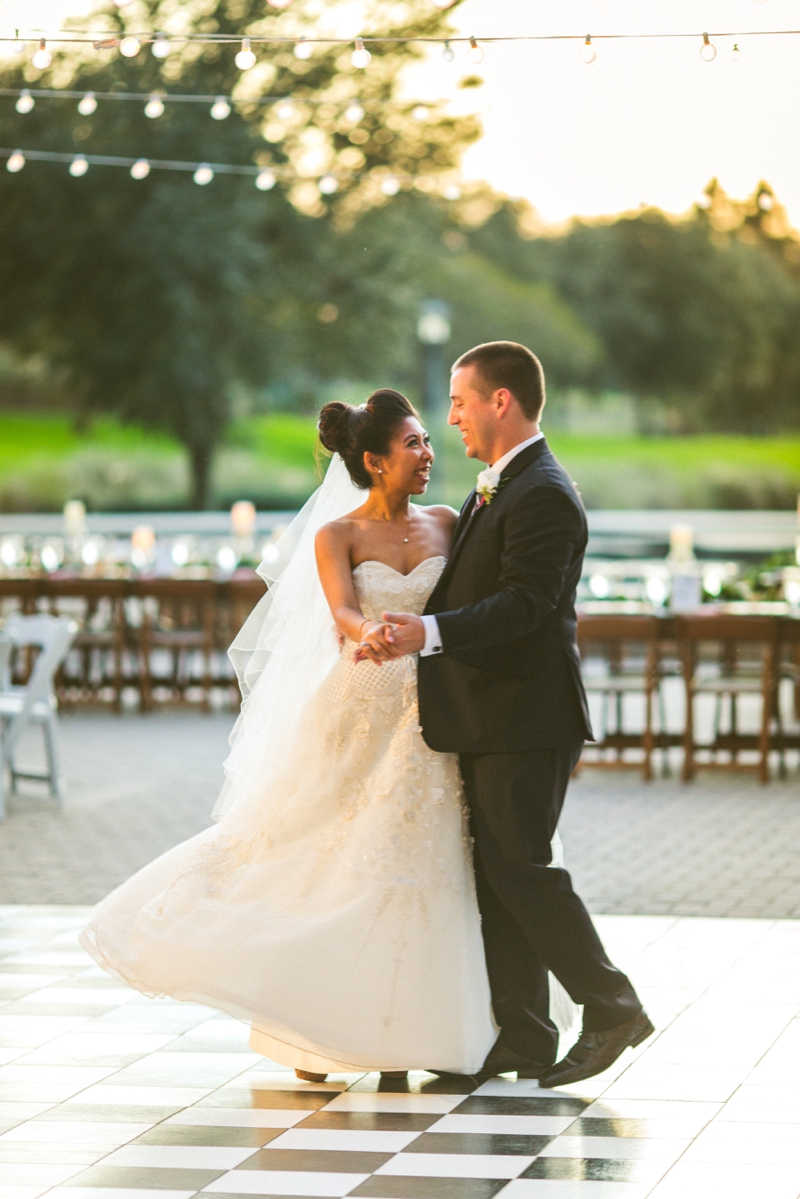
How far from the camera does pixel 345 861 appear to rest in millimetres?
4102

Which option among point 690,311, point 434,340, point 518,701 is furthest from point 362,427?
point 690,311

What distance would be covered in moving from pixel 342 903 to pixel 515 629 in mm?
788

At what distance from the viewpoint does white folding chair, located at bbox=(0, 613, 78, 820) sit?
8.68 meters

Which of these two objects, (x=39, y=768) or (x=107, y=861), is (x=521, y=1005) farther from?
(x=39, y=768)

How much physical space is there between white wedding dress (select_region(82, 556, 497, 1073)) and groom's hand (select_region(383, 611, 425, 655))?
279 millimetres

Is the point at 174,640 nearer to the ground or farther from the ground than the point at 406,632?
nearer to the ground

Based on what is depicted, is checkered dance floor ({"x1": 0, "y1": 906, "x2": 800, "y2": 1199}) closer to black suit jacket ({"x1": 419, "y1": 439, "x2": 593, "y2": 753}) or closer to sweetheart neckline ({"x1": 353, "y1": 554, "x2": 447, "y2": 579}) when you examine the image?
black suit jacket ({"x1": 419, "y1": 439, "x2": 593, "y2": 753})

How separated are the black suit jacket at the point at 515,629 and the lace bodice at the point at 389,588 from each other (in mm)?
92

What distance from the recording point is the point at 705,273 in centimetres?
3117

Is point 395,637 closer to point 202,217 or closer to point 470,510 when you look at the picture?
point 470,510

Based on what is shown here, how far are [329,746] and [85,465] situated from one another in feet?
76.3

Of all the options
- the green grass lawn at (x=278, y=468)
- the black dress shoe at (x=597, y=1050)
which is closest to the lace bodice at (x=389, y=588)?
the black dress shoe at (x=597, y=1050)

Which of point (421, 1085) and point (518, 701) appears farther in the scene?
point (421, 1085)

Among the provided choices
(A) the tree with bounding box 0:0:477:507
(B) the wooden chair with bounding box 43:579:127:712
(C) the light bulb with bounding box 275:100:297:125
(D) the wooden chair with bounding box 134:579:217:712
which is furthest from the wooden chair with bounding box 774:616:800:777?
(C) the light bulb with bounding box 275:100:297:125
